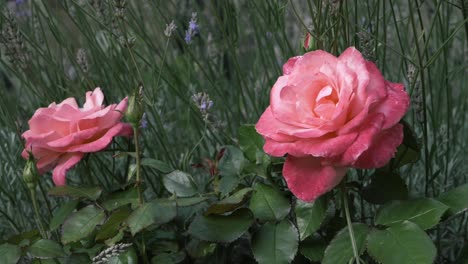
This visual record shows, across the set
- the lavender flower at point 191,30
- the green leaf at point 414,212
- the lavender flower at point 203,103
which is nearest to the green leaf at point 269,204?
the green leaf at point 414,212

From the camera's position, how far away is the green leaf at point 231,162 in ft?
3.23

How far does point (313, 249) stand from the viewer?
36.4 inches

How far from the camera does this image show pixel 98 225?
973 mm

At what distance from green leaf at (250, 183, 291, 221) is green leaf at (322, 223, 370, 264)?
83 millimetres

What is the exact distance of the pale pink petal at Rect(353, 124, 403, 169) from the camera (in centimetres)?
81

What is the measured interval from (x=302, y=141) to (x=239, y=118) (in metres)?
0.67

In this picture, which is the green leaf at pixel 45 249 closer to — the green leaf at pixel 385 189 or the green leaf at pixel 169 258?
the green leaf at pixel 169 258

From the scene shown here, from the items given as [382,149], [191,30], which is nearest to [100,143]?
[382,149]

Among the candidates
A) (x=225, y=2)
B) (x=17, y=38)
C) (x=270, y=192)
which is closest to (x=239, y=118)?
(x=225, y=2)

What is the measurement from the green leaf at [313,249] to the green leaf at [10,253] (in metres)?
0.33

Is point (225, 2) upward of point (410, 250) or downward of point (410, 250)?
upward

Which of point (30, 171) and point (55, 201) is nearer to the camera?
point (30, 171)

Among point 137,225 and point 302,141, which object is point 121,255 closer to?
point 137,225

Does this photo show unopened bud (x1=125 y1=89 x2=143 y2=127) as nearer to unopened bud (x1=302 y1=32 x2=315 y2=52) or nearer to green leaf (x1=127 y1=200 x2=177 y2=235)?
green leaf (x1=127 y1=200 x2=177 y2=235)
